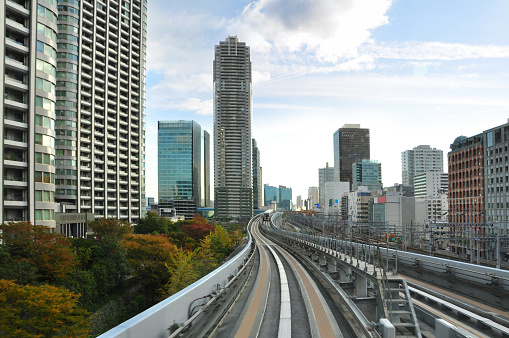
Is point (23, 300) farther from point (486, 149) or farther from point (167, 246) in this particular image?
point (486, 149)

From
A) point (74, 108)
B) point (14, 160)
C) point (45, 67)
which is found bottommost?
point (14, 160)

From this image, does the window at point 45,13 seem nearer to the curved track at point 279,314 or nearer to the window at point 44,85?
the window at point 44,85

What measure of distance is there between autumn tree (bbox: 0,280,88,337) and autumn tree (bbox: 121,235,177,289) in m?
19.1

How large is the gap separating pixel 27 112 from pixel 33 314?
1147 inches

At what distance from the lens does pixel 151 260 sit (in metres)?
37.1

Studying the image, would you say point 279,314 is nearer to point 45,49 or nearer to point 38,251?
point 38,251

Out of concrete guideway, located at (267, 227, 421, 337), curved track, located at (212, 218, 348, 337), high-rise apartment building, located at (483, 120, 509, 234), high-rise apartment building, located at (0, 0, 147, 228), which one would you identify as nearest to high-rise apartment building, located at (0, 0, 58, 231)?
high-rise apartment building, located at (0, 0, 147, 228)

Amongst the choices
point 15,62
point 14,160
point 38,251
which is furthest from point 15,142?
point 38,251

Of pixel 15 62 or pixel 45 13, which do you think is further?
pixel 45 13

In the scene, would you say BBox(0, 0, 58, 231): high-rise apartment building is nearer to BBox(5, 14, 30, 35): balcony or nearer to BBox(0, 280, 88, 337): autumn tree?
BBox(5, 14, 30, 35): balcony

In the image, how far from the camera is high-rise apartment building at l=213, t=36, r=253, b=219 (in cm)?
18175

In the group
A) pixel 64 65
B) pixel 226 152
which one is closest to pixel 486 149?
pixel 64 65

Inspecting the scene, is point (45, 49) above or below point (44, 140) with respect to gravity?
above

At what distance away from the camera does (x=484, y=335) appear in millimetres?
11719
